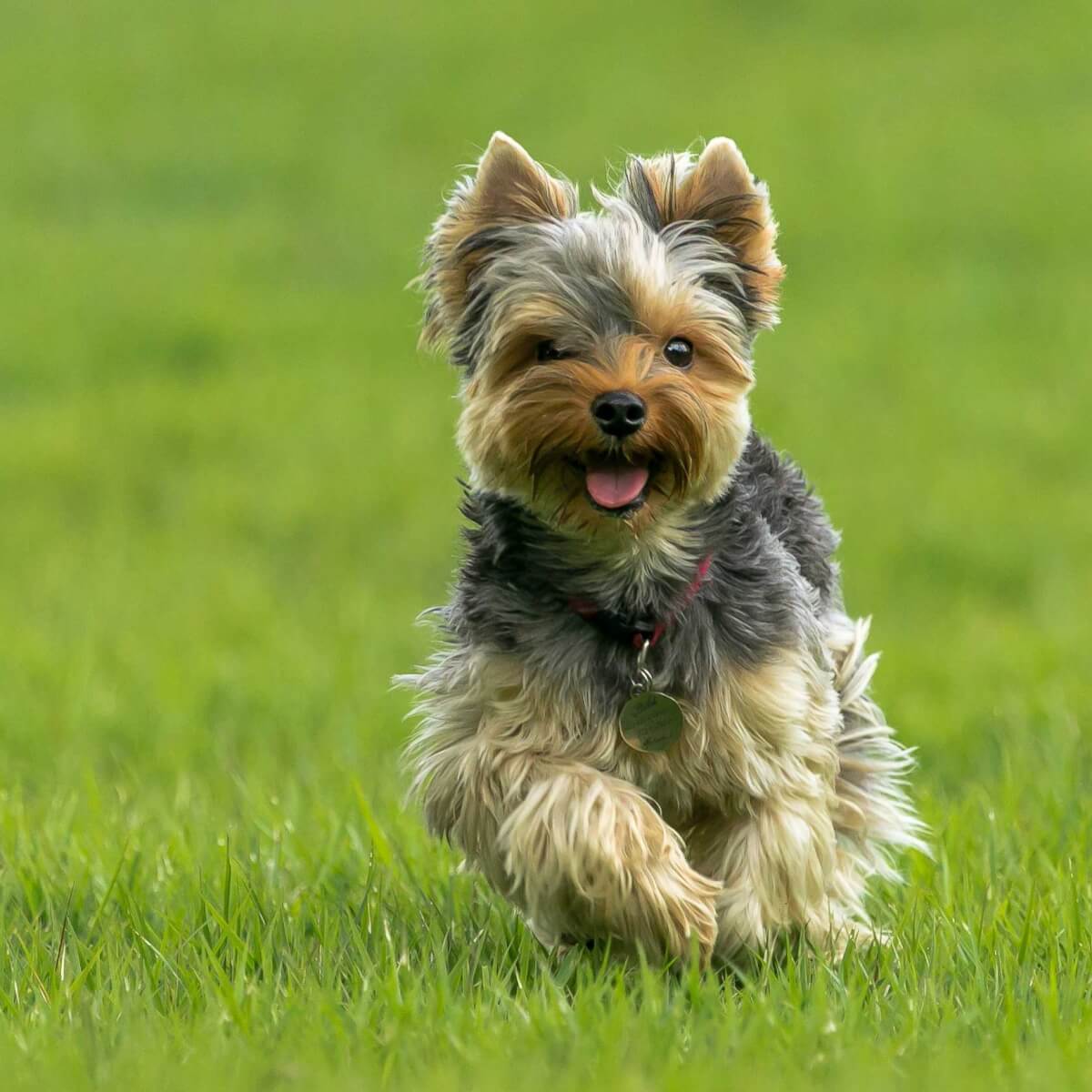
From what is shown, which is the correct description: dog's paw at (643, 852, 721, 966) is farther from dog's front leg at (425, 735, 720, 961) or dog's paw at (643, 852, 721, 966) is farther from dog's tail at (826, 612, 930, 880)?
dog's tail at (826, 612, 930, 880)

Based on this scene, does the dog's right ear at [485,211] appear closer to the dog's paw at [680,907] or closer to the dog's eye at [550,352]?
the dog's eye at [550,352]

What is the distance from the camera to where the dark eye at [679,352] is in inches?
217

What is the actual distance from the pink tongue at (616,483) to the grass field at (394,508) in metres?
0.93

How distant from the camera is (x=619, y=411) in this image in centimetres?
526

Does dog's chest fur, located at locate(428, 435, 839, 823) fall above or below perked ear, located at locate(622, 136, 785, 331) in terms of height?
below

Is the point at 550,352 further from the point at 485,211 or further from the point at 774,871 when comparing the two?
the point at 774,871

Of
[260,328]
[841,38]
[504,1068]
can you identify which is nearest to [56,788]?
[504,1068]

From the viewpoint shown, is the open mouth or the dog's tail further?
the dog's tail

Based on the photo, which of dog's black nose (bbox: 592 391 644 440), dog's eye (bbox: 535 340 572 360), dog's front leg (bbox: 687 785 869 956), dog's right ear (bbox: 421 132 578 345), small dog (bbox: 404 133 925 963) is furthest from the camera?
dog's right ear (bbox: 421 132 578 345)

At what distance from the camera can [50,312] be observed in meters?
19.5

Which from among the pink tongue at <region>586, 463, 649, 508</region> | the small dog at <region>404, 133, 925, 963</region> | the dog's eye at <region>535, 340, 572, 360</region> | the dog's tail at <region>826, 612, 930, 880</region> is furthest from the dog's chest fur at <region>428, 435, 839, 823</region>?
the dog's tail at <region>826, 612, 930, 880</region>

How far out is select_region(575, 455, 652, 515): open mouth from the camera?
17.7ft

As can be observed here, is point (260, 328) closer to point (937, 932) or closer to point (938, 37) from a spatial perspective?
point (938, 37)

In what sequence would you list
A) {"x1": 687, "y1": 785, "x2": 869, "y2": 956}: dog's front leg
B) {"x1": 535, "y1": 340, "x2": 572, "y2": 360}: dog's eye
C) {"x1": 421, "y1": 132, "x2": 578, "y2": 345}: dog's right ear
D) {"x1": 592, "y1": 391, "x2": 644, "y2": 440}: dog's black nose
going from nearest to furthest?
{"x1": 592, "y1": 391, "x2": 644, "y2": 440}: dog's black nose, {"x1": 535, "y1": 340, "x2": 572, "y2": 360}: dog's eye, {"x1": 687, "y1": 785, "x2": 869, "y2": 956}: dog's front leg, {"x1": 421, "y1": 132, "x2": 578, "y2": 345}: dog's right ear
